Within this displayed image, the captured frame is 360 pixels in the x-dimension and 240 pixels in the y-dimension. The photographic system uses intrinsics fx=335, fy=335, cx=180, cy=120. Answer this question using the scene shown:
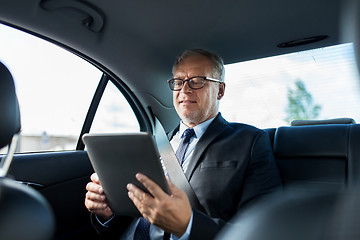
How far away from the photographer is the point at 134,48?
227 cm

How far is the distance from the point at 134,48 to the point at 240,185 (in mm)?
1252

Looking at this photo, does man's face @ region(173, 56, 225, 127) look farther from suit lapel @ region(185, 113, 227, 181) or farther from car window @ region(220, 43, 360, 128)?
car window @ region(220, 43, 360, 128)

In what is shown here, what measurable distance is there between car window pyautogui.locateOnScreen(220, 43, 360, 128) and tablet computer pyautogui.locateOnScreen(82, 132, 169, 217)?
3.54ft

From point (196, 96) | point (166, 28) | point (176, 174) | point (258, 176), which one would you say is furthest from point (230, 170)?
point (166, 28)

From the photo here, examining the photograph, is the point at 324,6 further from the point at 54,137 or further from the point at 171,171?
the point at 54,137

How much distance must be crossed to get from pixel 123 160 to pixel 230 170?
56cm

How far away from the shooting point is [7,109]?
3.19 feet

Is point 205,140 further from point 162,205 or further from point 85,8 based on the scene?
point 85,8

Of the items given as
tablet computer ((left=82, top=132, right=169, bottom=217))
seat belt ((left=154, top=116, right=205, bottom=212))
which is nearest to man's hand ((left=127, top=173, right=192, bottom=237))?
tablet computer ((left=82, top=132, right=169, bottom=217))

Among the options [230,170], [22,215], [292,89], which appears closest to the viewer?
[22,215]

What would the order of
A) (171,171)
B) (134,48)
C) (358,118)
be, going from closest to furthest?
(171,171), (358,118), (134,48)

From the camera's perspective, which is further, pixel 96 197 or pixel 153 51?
pixel 153 51

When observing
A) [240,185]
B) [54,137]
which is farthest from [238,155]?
[54,137]

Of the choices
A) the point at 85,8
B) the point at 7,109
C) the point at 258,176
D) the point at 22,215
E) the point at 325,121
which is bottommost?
the point at 258,176
